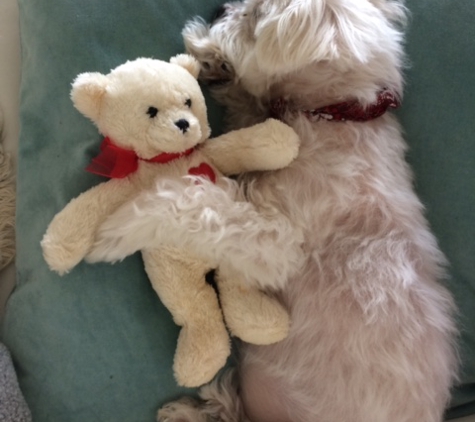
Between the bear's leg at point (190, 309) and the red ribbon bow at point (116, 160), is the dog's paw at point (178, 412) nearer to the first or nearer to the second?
the bear's leg at point (190, 309)

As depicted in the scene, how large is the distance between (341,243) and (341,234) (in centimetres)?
2

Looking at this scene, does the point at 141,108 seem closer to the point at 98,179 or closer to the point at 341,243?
the point at 98,179

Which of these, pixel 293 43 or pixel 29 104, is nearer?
pixel 293 43

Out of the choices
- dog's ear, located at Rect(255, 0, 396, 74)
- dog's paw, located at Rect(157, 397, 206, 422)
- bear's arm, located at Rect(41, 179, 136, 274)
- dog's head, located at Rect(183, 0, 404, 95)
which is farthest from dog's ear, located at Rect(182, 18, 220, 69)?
dog's paw, located at Rect(157, 397, 206, 422)

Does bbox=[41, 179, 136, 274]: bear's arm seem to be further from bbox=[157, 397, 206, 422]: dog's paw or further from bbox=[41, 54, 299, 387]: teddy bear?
bbox=[157, 397, 206, 422]: dog's paw

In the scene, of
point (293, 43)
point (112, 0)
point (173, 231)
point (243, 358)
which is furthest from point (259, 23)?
point (243, 358)

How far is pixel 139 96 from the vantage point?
3.56ft

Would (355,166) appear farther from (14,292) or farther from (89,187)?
(14,292)

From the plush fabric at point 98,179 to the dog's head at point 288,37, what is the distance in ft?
0.25

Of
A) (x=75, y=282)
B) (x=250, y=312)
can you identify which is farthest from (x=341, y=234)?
(x=75, y=282)

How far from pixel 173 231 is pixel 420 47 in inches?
31.4

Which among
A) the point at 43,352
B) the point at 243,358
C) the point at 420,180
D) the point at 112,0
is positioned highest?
the point at 112,0

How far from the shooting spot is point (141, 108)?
1.08 meters

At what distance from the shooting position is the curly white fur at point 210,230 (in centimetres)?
113
